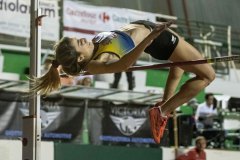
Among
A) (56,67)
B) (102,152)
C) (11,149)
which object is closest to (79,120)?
(102,152)

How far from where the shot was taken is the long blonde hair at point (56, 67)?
19.0 feet

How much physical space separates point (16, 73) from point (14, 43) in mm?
673

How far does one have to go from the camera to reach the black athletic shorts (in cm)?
597

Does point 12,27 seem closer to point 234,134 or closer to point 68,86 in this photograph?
point 68,86

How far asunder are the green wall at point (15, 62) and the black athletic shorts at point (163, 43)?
6408 millimetres

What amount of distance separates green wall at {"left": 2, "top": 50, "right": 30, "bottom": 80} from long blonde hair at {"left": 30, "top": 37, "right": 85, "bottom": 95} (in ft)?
20.2

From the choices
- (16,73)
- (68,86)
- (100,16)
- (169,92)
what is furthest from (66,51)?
(100,16)

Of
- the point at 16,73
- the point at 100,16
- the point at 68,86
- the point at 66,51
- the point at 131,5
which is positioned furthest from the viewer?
the point at 131,5

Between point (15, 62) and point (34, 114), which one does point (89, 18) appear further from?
point (34, 114)

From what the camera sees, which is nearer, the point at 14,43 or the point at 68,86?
the point at 68,86

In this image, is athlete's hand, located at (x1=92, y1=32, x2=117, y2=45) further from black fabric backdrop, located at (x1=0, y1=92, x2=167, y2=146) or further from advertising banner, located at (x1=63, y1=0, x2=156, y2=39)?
advertising banner, located at (x1=63, y1=0, x2=156, y2=39)

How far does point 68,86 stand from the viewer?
11391mm

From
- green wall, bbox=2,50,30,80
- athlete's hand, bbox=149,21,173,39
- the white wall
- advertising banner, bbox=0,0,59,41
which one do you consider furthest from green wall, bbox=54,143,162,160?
athlete's hand, bbox=149,21,173,39

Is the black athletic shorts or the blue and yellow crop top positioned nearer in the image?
the blue and yellow crop top
